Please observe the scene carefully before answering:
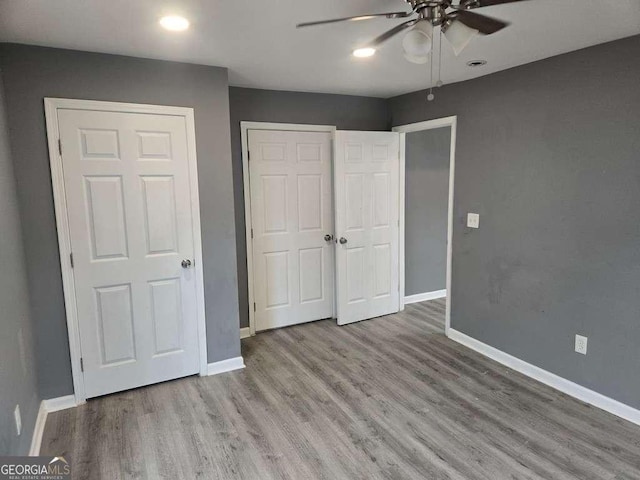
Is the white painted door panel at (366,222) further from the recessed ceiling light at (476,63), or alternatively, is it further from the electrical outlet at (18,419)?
the electrical outlet at (18,419)

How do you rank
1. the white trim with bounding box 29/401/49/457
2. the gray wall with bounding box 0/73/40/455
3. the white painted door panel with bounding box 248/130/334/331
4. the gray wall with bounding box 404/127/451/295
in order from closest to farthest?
the gray wall with bounding box 0/73/40/455 → the white trim with bounding box 29/401/49/457 → the white painted door panel with bounding box 248/130/334/331 → the gray wall with bounding box 404/127/451/295

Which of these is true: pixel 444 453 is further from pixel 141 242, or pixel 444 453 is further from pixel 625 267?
pixel 141 242

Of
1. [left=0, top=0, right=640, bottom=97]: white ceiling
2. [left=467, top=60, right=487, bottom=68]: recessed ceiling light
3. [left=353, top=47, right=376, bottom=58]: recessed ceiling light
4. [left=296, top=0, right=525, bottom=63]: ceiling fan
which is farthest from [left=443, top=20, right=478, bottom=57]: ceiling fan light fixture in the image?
[left=467, top=60, right=487, bottom=68]: recessed ceiling light

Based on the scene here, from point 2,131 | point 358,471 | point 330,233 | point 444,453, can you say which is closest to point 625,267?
point 444,453

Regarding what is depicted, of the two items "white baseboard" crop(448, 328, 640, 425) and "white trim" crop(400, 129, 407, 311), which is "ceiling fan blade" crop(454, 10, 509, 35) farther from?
"white trim" crop(400, 129, 407, 311)

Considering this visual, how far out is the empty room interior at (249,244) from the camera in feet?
7.05

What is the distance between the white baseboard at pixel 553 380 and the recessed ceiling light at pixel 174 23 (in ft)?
10.8

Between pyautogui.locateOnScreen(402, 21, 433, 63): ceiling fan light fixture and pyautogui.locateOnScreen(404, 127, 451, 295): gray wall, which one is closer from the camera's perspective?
pyautogui.locateOnScreen(402, 21, 433, 63): ceiling fan light fixture

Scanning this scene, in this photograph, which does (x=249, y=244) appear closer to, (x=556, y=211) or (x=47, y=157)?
(x=47, y=157)

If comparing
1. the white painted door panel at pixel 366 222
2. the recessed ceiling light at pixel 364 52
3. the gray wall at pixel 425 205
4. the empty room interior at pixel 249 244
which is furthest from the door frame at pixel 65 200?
the gray wall at pixel 425 205

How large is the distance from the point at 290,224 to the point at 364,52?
1.88m

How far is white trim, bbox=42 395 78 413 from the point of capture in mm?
2691

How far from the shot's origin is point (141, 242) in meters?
2.86

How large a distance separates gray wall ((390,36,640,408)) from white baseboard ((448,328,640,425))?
0.05 meters
